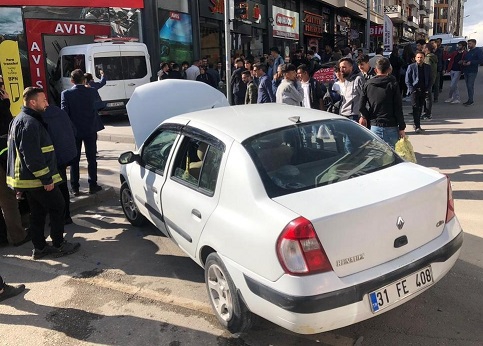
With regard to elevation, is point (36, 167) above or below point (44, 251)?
above

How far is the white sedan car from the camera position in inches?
98.8

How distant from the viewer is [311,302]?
246cm

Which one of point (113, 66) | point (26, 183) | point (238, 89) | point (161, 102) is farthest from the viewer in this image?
point (113, 66)

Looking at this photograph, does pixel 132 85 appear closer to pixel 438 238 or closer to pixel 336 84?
pixel 336 84

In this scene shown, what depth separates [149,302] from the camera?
3619 mm

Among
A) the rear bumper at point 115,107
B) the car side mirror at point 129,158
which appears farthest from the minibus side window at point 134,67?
the car side mirror at point 129,158

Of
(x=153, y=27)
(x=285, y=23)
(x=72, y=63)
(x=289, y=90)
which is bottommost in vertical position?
(x=289, y=90)

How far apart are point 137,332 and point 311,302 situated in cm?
143

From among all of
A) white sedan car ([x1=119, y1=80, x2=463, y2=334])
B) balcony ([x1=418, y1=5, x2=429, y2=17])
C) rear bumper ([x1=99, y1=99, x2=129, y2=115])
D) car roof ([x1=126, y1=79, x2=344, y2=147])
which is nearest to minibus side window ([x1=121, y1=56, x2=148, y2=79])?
rear bumper ([x1=99, y1=99, x2=129, y2=115])

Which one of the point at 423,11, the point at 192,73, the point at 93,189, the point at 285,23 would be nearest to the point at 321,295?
the point at 93,189

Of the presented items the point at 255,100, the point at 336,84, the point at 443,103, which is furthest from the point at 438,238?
the point at 443,103

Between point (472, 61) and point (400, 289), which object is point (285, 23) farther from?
point (400, 289)

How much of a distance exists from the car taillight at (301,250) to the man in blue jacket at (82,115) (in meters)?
4.34

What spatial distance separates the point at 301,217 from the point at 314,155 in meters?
0.89
